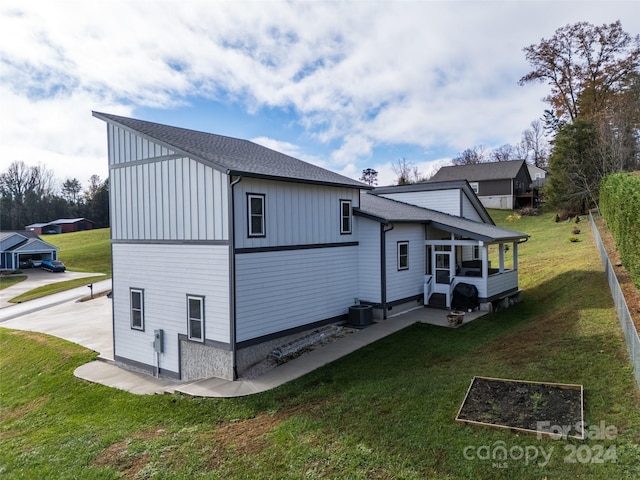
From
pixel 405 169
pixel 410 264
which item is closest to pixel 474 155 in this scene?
pixel 405 169

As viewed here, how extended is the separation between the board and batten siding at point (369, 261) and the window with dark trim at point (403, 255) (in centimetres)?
113

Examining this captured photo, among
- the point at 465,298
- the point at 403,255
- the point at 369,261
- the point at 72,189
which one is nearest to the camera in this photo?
the point at 369,261

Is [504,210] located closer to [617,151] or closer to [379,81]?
[617,151]

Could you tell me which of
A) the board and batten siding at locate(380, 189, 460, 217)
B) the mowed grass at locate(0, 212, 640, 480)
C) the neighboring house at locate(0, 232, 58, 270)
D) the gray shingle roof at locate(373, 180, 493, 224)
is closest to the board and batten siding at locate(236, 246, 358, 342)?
the mowed grass at locate(0, 212, 640, 480)

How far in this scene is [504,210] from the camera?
42.8m

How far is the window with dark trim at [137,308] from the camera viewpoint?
39.6 feet

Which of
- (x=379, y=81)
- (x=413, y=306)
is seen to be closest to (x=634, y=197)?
(x=413, y=306)

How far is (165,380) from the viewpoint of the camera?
446 inches

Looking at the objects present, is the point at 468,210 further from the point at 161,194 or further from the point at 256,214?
the point at 161,194

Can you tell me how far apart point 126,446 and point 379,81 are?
52.2 feet

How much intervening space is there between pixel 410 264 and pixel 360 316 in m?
3.17

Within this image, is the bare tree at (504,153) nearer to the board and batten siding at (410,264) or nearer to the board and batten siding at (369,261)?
the board and batten siding at (410,264)

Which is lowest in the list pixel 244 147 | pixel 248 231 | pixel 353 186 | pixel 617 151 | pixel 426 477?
pixel 426 477

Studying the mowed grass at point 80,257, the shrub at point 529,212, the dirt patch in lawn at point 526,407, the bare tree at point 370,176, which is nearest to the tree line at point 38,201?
the mowed grass at point 80,257
